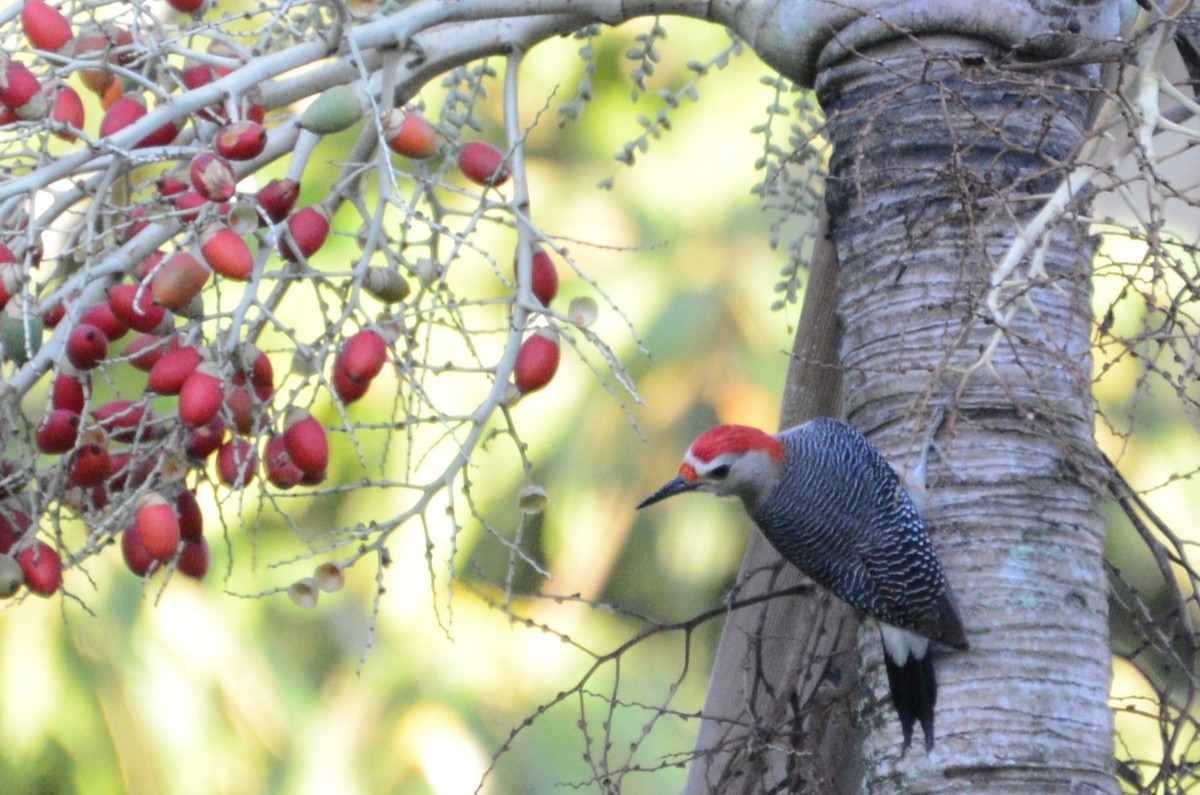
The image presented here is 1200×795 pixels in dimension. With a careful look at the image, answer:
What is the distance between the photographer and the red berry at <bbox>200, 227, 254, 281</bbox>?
3.69 ft

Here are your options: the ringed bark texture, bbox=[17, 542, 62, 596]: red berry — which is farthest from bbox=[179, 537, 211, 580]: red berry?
the ringed bark texture

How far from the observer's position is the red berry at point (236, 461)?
1.15 meters

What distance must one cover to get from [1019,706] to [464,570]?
2108 mm

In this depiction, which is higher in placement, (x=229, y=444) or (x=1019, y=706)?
(x=229, y=444)

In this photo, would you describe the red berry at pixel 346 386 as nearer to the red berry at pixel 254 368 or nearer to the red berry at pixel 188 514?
the red berry at pixel 254 368

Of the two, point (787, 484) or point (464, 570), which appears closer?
point (787, 484)

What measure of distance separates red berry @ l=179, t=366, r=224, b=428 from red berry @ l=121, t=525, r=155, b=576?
0.17m

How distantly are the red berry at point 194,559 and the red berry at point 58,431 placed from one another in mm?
155

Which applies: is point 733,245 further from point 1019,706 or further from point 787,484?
point 1019,706

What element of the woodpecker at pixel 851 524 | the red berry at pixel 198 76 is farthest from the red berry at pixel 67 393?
the woodpecker at pixel 851 524


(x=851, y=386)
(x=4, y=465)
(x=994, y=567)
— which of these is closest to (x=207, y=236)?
(x=4, y=465)

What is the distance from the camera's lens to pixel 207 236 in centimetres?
115

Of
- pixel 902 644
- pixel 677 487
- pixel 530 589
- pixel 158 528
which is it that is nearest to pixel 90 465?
pixel 158 528

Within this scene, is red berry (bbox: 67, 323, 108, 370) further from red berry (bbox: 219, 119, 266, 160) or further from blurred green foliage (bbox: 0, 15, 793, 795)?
blurred green foliage (bbox: 0, 15, 793, 795)
